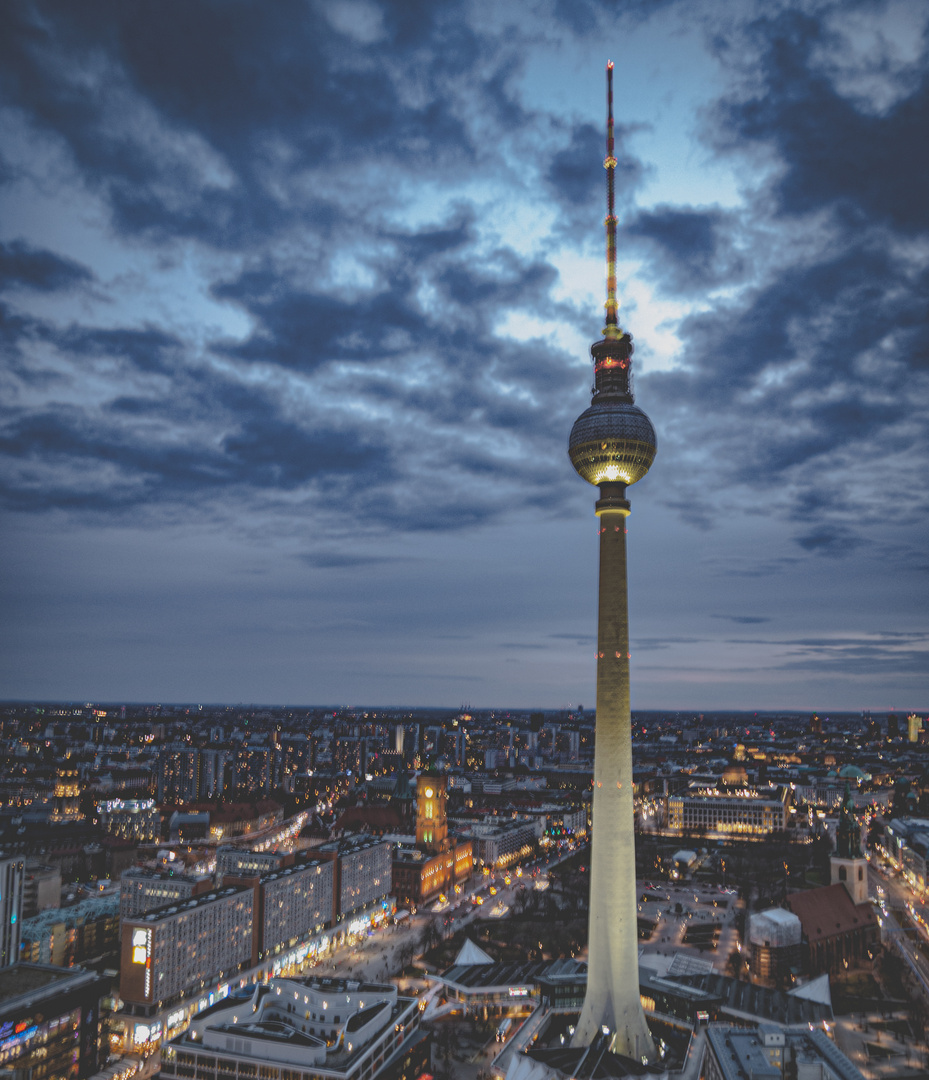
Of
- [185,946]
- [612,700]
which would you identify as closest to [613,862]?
[612,700]

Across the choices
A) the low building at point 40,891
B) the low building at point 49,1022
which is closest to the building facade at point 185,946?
the low building at point 49,1022

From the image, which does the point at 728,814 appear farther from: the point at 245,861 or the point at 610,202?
the point at 610,202

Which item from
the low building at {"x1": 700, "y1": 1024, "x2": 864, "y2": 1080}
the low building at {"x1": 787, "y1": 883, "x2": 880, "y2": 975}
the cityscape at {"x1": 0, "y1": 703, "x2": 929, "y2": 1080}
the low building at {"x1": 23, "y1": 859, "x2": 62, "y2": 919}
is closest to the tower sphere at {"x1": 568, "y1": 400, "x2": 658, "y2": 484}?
the low building at {"x1": 700, "y1": 1024, "x2": 864, "y2": 1080}

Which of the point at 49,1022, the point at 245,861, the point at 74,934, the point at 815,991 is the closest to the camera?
the point at 49,1022

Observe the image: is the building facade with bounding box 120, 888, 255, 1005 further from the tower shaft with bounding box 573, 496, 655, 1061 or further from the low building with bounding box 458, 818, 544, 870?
the low building with bounding box 458, 818, 544, 870

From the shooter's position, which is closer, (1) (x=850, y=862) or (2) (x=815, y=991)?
(2) (x=815, y=991)

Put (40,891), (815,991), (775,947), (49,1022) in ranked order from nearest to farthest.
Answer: (49,1022), (815,991), (775,947), (40,891)
